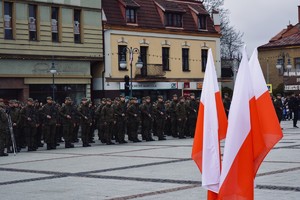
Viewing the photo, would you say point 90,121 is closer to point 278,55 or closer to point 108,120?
point 108,120

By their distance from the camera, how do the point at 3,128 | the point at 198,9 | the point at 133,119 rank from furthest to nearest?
1. the point at 198,9
2. the point at 133,119
3. the point at 3,128

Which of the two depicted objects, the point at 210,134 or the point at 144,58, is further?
the point at 144,58

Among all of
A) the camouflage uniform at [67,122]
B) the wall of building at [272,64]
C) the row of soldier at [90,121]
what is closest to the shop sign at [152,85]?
the row of soldier at [90,121]

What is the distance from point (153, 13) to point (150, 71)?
4.44 metres

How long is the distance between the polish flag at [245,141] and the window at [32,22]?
32.1 meters

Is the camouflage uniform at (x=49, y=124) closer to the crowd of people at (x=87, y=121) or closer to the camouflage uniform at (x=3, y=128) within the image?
the crowd of people at (x=87, y=121)

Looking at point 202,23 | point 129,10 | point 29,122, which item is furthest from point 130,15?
point 29,122

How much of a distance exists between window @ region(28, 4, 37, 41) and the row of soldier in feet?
37.3

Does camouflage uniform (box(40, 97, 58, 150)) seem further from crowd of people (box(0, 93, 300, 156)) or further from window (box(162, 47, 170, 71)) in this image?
window (box(162, 47, 170, 71))

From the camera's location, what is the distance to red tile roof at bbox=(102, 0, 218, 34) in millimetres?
41844

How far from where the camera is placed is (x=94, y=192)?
1109 cm

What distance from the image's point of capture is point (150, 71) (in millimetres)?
43562

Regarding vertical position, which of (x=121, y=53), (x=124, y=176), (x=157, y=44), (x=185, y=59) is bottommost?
(x=124, y=176)

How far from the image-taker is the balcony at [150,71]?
42.8 meters
